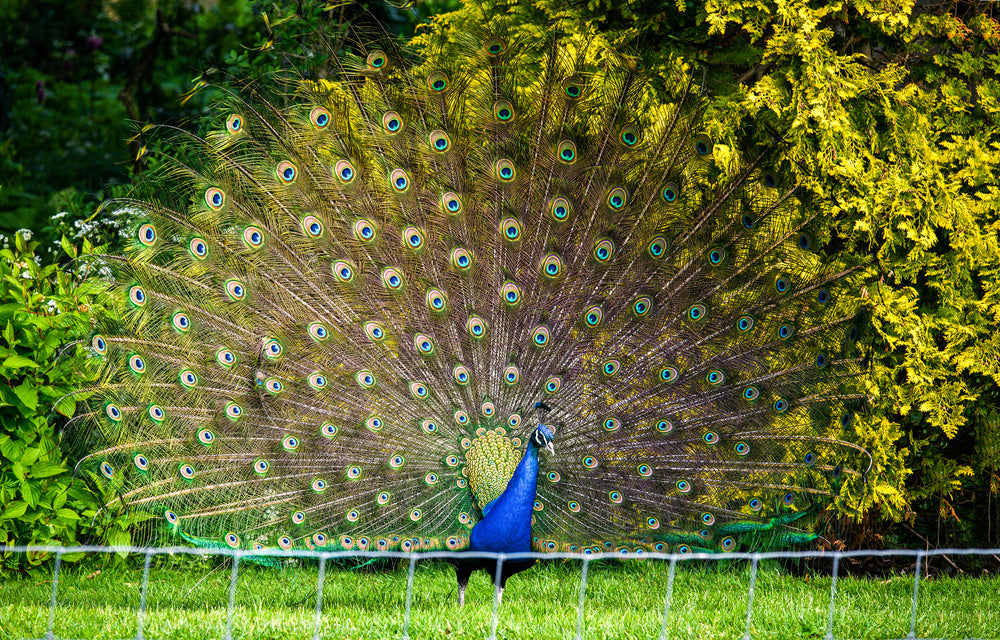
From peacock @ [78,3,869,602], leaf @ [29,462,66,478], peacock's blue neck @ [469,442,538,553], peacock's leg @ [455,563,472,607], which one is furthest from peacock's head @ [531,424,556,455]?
leaf @ [29,462,66,478]

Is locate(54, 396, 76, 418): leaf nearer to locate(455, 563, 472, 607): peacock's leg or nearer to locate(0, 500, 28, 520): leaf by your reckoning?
locate(0, 500, 28, 520): leaf

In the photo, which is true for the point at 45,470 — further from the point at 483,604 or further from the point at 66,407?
the point at 483,604

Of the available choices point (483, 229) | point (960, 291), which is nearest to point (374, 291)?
point (483, 229)

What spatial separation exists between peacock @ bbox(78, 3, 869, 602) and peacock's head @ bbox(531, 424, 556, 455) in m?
0.34

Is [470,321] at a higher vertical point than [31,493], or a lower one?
higher

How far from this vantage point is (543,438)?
4914 mm

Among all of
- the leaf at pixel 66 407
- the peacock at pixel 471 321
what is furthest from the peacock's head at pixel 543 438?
the leaf at pixel 66 407

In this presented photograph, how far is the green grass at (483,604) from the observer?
4.62 meters

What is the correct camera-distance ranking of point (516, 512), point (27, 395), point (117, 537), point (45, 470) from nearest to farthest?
point (516, 512), point (27, 395), point (45, 470), point (117, 537)

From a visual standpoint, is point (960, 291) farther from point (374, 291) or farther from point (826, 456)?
point (374, 291)

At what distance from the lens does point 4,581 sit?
5.38m

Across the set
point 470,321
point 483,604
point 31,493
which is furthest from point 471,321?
point 31,493

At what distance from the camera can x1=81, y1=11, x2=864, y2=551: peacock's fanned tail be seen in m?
5.11

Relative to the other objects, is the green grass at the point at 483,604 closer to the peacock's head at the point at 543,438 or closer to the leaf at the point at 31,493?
the leaf at the point at 31,493
